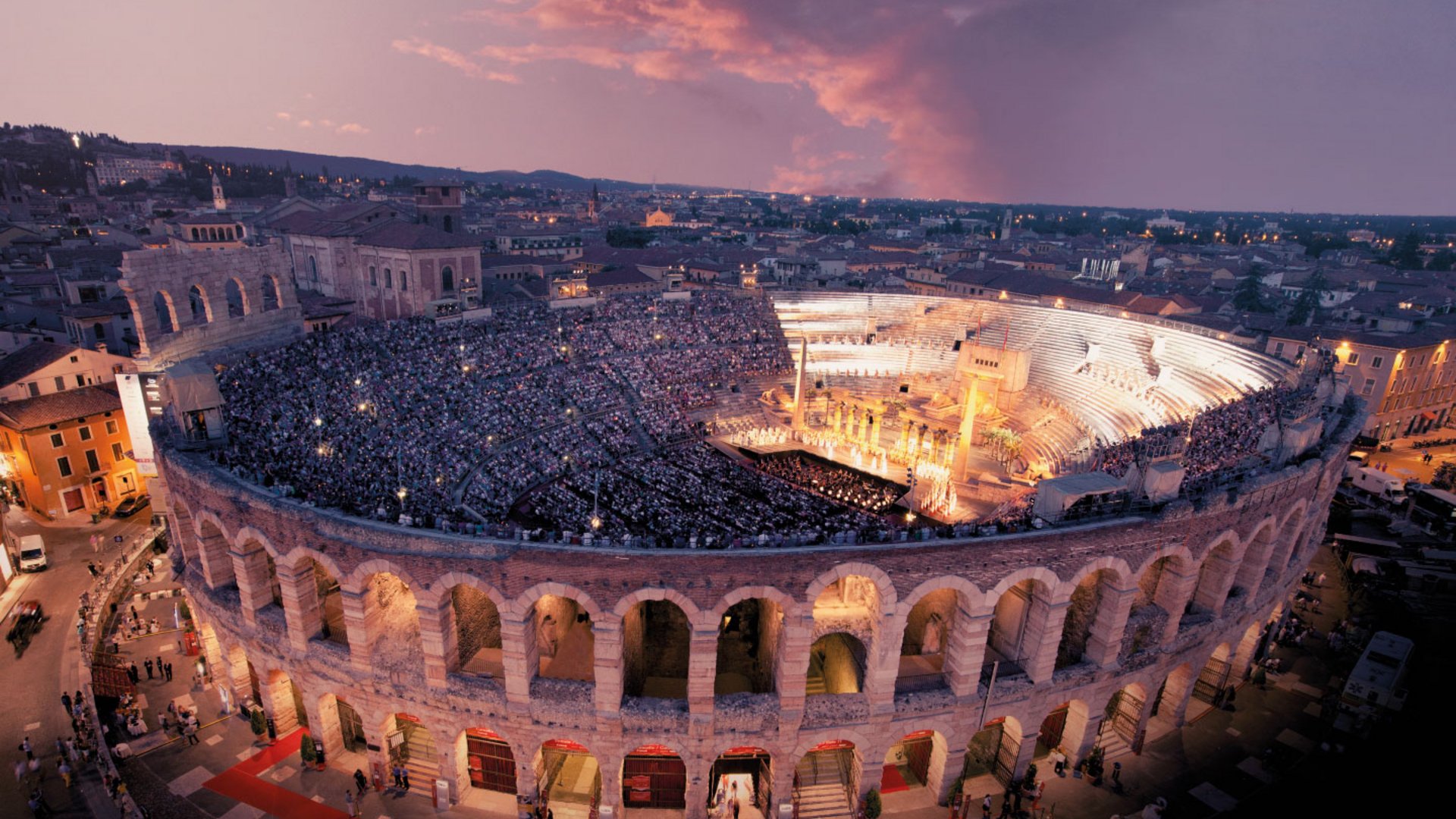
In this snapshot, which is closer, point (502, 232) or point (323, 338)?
point (323, 338)

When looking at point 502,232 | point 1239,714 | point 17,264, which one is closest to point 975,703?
point 1239,714

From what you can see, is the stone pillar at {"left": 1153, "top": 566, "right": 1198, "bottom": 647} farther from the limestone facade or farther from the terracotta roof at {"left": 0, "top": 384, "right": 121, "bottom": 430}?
the terracotta roof at {"left": 0, "top": 384, "right": 121, "bottom": 430}

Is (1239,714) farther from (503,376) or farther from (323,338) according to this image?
(323,338)

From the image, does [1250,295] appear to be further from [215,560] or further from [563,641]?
[215,560]

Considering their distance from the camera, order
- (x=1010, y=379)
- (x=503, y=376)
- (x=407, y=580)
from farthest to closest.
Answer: (x=1010, y=379) → (x=503, y=376) → (x=407, y=580)

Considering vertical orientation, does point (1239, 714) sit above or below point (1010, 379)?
below

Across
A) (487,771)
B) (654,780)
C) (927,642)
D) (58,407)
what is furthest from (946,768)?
(58,407)

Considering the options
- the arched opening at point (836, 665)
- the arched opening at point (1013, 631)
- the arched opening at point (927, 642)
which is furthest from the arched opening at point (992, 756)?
the arched opening at point (836, 665)
